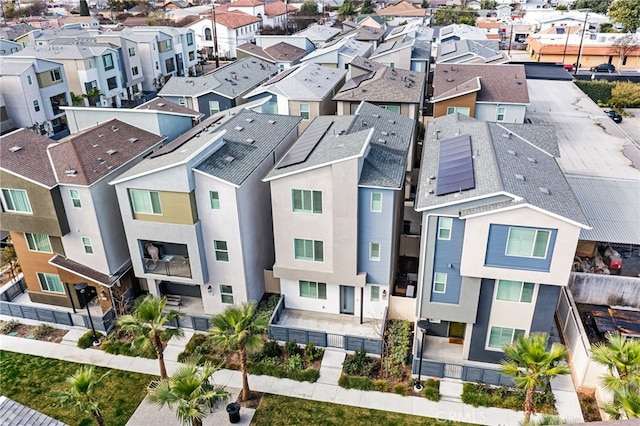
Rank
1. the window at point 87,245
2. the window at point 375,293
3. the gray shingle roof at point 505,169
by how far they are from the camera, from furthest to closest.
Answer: the window at point 87,245 → the window at point 375,293 → the gray shingle roof at point 505,169

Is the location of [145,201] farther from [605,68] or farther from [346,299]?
[605,68]

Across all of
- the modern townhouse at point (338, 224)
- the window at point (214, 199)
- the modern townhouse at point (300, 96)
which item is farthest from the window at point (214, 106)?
the window at point (214, 199)

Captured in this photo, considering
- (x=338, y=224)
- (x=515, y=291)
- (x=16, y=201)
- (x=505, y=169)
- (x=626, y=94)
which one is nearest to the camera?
(x=515, y=291)

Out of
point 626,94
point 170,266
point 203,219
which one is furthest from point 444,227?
point 626,94

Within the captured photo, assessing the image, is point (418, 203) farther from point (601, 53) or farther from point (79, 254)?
point (601, 53)

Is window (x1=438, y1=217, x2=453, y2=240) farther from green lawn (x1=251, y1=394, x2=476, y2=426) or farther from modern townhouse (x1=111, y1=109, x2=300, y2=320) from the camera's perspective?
modern townhouse (x1=111, y1=109, x2=300, y2=320)

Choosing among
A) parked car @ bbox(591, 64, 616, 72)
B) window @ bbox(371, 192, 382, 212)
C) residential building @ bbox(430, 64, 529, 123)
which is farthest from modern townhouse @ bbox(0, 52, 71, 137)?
parked car @ bbox(591, 64, 616, 72)

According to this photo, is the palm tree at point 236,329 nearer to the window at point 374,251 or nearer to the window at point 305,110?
the window at point 374,251

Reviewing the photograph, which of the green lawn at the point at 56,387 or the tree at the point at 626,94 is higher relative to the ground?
the tree at the point at 626,94
